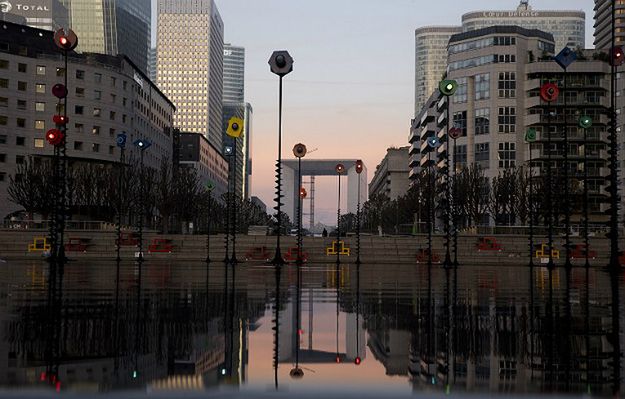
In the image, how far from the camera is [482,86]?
401 ft

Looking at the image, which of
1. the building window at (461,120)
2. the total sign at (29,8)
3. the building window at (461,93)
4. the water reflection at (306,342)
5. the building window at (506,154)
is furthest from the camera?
the total sign at (29,8)

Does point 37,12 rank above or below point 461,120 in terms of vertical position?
above

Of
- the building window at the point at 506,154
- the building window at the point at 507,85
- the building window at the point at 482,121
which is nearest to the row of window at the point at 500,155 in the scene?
the building window at the point at 506,154

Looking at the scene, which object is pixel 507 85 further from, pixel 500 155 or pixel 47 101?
pixel 47 101

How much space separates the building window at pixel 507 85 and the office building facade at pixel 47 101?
59.6 metres

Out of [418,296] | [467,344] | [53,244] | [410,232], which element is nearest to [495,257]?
[410,232]

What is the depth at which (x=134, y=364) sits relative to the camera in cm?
820

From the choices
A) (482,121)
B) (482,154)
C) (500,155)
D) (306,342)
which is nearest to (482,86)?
(482,121)

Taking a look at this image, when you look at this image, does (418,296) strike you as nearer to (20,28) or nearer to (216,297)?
(216,297)

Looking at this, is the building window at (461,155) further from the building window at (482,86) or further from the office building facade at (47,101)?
the office building facade at (47,101)

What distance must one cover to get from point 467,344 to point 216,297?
916 centimetres

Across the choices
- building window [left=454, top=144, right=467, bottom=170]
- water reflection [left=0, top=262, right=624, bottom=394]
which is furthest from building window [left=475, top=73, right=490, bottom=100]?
water reflection [left=0, top=262, right=624, bottom=394]

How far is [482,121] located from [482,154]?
5.42 m

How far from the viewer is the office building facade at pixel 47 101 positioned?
10838 centimetres
